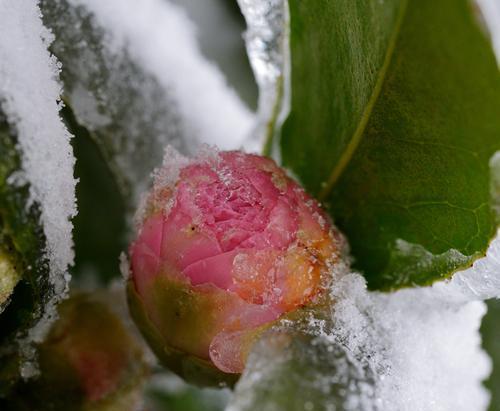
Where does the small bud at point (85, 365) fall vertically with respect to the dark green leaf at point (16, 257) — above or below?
below

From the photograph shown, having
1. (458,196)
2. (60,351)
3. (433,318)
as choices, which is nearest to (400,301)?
(433,318)

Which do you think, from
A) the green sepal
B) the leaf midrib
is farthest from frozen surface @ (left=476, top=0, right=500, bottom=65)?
the green sepal

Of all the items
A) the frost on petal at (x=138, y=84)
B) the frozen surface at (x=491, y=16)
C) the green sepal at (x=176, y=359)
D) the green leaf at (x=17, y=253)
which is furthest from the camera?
the frost on petal at (x=138, y=84)

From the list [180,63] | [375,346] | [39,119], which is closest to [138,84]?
[180,63]

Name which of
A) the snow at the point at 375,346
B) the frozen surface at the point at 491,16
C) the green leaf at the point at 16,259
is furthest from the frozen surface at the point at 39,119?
the frozen surface at the point at 491,16

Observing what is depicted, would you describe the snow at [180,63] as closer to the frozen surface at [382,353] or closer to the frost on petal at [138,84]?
the frost on petal at [138,84]

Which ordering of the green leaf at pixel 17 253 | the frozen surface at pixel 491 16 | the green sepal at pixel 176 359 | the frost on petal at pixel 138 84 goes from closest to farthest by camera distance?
the frozen surface at pixel 491 16, the green leaf at pixel 17 253, the green sepal at pixel 176 359, the frost on petal at pixel 138 84

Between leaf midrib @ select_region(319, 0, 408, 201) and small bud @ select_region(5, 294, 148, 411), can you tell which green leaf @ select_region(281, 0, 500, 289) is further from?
small bud @ select_region(5, 294, 148, 411)
